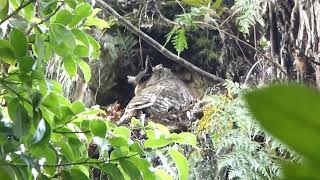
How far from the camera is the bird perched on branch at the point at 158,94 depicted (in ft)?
6.49

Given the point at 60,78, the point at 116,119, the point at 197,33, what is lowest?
the point at 116,119

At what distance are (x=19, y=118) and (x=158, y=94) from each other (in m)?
1.38

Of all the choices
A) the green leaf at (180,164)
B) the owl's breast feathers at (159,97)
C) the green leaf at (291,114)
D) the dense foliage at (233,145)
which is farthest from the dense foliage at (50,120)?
the owl's breast feathers at (159,97)

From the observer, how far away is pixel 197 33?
2270 millimetres

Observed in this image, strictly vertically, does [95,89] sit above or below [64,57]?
below

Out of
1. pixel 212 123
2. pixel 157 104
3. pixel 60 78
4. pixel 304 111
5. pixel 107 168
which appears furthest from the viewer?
pixel 60 78

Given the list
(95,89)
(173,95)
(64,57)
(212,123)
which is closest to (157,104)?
(173,95)

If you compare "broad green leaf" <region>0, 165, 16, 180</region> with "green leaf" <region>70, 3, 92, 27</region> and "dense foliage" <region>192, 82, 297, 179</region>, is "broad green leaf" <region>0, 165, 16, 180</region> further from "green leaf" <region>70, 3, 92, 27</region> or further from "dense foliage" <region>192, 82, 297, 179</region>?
"dense foliage" <region>192, 82, 297, 179</region>

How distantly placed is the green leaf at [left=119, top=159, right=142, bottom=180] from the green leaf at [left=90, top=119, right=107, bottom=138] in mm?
50

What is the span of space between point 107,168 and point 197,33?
1.61 meters

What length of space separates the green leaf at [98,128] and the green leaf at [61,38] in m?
0.11

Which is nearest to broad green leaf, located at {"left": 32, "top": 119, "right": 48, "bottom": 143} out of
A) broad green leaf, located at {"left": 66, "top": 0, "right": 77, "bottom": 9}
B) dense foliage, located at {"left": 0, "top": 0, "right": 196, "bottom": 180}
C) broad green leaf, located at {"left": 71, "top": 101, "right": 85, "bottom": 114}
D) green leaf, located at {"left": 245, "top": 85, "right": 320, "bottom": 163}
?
dense foliage, located at {"left": 0, "top": 0, "right": 196, "bottom": 180}

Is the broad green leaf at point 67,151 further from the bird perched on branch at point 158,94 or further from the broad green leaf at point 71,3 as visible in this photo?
the bird perched on branch at point 158,94

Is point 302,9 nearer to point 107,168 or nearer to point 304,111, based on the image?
point 107,168
